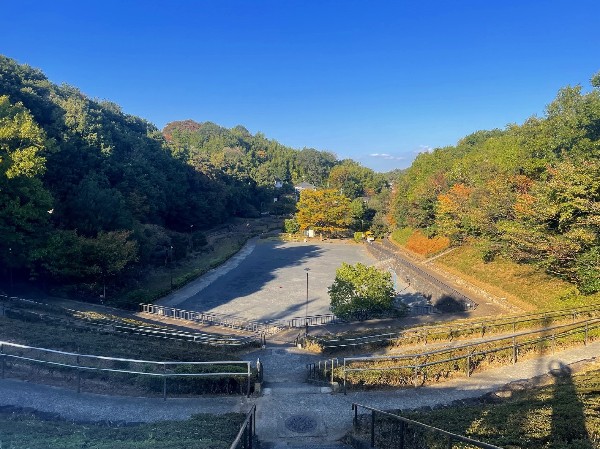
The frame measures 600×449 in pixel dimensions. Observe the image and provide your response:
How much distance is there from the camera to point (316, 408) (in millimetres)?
9172

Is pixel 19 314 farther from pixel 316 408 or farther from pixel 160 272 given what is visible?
pixel 160 272

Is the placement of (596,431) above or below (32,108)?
below

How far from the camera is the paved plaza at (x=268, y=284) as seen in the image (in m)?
27.5

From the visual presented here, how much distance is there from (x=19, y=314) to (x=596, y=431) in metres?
19.8

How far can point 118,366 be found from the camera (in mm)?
10367

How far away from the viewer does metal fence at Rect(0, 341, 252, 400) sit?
8.92m

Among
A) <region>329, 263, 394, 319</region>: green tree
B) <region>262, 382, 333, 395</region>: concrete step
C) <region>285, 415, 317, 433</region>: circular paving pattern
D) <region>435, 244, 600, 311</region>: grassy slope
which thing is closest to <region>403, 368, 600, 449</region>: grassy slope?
<region>285, 415, 317, 433</region>: circular paving pattern

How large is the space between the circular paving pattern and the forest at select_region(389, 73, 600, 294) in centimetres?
1472

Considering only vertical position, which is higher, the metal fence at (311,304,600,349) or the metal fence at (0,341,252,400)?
the metal fence at (0,341,252,400)

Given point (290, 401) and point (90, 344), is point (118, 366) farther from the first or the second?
point (290, 401)

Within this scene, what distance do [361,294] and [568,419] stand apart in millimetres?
15958

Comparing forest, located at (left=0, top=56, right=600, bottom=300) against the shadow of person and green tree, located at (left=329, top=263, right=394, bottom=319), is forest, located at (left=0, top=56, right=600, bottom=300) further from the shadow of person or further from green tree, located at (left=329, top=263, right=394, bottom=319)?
the shadow of person

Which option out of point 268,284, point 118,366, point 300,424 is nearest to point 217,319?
point 268,284

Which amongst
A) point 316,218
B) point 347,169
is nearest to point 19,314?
point 316,218
